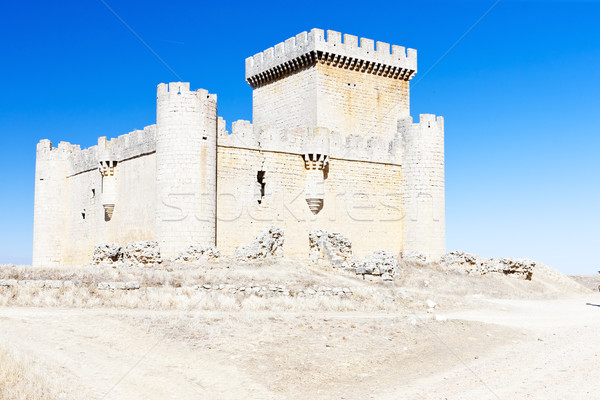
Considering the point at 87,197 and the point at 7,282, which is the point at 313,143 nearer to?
the point at 87,197

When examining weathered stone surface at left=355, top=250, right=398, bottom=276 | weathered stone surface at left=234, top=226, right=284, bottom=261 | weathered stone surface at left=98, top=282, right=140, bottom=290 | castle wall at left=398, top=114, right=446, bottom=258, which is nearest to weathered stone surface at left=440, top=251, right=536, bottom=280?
castle wall at left=398, top=114, right=446, bottom=258

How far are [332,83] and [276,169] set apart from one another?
557cm

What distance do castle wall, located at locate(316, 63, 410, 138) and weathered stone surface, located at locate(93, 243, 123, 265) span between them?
31.3ft

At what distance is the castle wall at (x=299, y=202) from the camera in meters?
22.1

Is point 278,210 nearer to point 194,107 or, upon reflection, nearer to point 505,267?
point 194,107

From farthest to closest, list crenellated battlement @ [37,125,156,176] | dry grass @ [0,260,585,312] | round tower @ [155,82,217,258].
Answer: crenellated battlement @ [37,125,156,176]
round tower @ [155,82,217,258]
dry grass @ [0,260,585,312]

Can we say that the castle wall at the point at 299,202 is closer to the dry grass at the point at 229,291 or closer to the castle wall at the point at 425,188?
the castle wall at the point at 425,188

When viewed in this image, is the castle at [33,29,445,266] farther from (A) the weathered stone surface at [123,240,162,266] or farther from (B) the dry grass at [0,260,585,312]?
(B) the dry grass at [0,260,585,312]

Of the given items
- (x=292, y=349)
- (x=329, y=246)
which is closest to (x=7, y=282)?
(x=292, y=349)

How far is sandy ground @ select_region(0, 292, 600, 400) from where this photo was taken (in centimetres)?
948

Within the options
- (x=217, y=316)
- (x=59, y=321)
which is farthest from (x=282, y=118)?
(x=59, y=321)

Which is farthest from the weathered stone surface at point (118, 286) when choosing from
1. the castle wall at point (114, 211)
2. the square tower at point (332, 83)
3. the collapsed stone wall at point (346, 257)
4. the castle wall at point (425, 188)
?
the castle wall at point (425, 188)

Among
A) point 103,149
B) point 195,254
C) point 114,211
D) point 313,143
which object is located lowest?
point 195,254

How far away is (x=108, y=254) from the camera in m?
21.5
